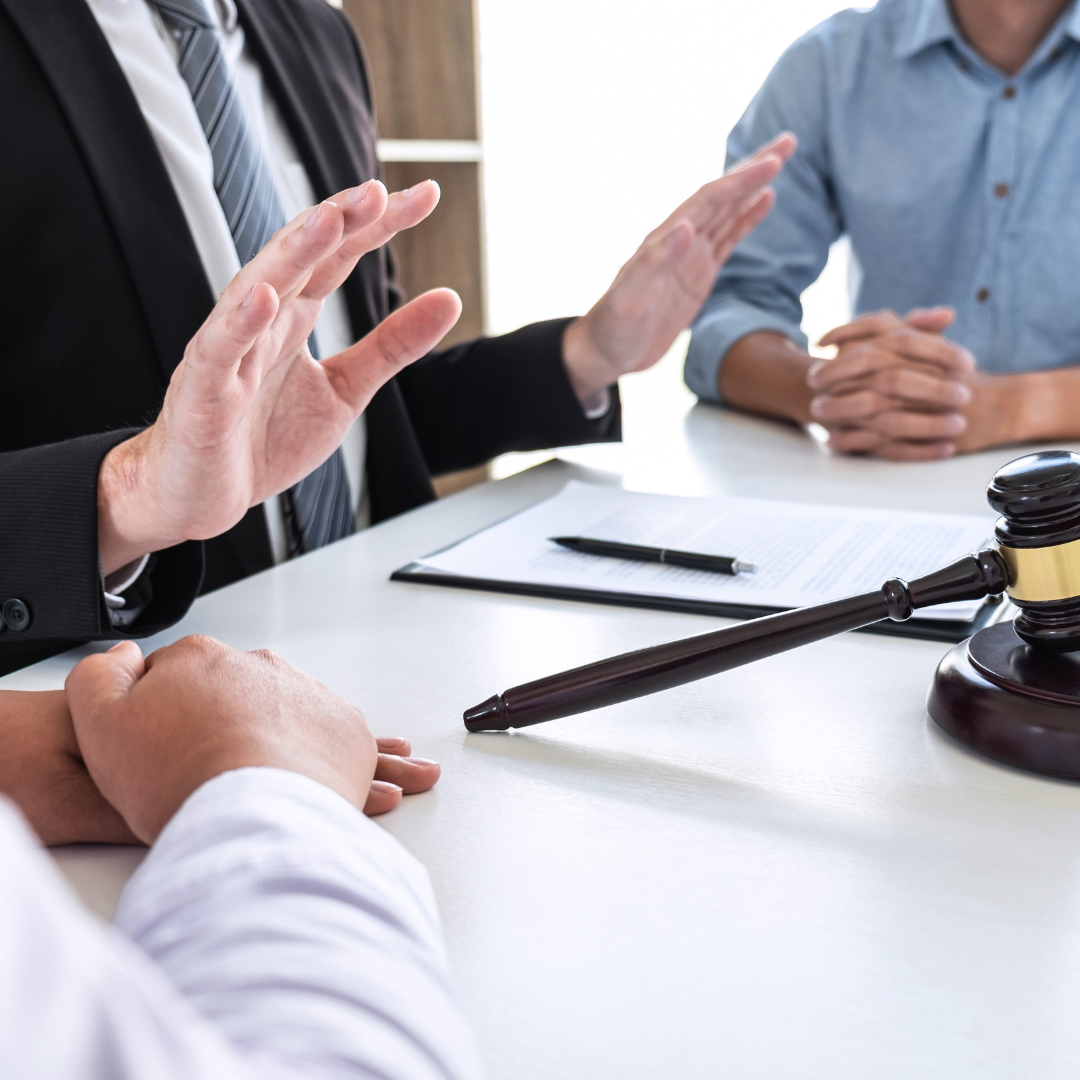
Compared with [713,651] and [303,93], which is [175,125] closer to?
[303,93]

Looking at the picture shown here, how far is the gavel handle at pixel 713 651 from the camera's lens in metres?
0.54

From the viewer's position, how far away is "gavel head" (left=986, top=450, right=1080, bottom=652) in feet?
1.70

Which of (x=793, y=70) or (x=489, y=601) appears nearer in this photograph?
(x=489, y=601)

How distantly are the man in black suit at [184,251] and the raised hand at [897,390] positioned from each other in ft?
0.68

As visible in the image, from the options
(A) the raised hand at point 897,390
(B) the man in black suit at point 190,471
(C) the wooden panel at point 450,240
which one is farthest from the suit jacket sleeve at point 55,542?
(C) the wooden panel at point 450,240

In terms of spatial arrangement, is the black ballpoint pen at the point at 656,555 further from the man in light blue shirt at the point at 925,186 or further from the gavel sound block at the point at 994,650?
the man in light blue shirt at the point at 925,186

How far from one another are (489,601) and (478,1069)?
499 millimetres

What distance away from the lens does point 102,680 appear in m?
0.49

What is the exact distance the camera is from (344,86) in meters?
1.33

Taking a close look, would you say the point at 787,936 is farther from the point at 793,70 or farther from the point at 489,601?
the point at 793,70

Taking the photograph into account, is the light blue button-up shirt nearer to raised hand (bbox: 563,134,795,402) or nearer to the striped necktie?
raised hand (bbox: 563,134,795,402)

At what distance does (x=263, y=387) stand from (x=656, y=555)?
0.31 meters

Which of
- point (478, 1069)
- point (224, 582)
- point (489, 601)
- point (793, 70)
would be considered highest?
point (793, 70)

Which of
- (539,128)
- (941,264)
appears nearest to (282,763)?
(941,264)
